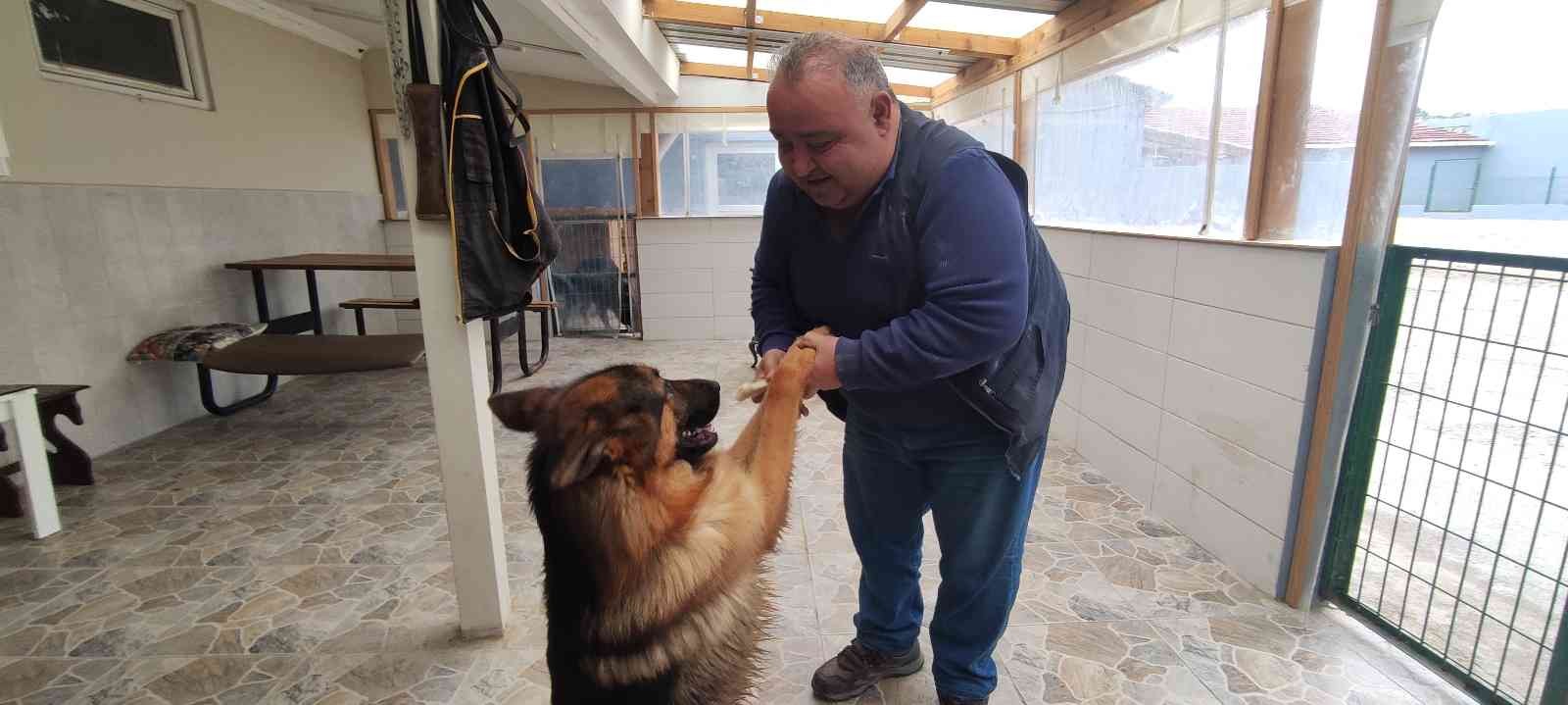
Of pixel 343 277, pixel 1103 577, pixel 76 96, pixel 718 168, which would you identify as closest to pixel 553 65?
pixel 718 168

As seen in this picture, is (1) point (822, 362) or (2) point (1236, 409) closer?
(1) point (822, 362)

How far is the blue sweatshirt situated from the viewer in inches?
54.1

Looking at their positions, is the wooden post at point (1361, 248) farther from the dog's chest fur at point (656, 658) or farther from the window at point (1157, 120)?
the dog's chest fur at point (656, 658)

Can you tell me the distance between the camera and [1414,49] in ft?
7.13

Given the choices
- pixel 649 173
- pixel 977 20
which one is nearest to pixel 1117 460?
pixel 977 20

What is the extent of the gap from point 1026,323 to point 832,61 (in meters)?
0.72

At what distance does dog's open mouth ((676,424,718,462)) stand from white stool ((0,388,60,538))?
3586 mm

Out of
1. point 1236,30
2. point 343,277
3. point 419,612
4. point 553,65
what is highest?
point 553,65

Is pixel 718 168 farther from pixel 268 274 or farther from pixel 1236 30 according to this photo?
pixel 1236 30

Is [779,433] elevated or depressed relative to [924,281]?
depressed

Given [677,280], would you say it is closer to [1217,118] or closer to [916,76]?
[916,76]

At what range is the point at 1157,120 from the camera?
3.57m

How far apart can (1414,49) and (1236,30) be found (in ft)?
2.88

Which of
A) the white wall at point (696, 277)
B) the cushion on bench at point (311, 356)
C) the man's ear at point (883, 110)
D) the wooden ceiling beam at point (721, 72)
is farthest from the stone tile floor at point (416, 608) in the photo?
the wooden ceiling beam at point (721, 72)
